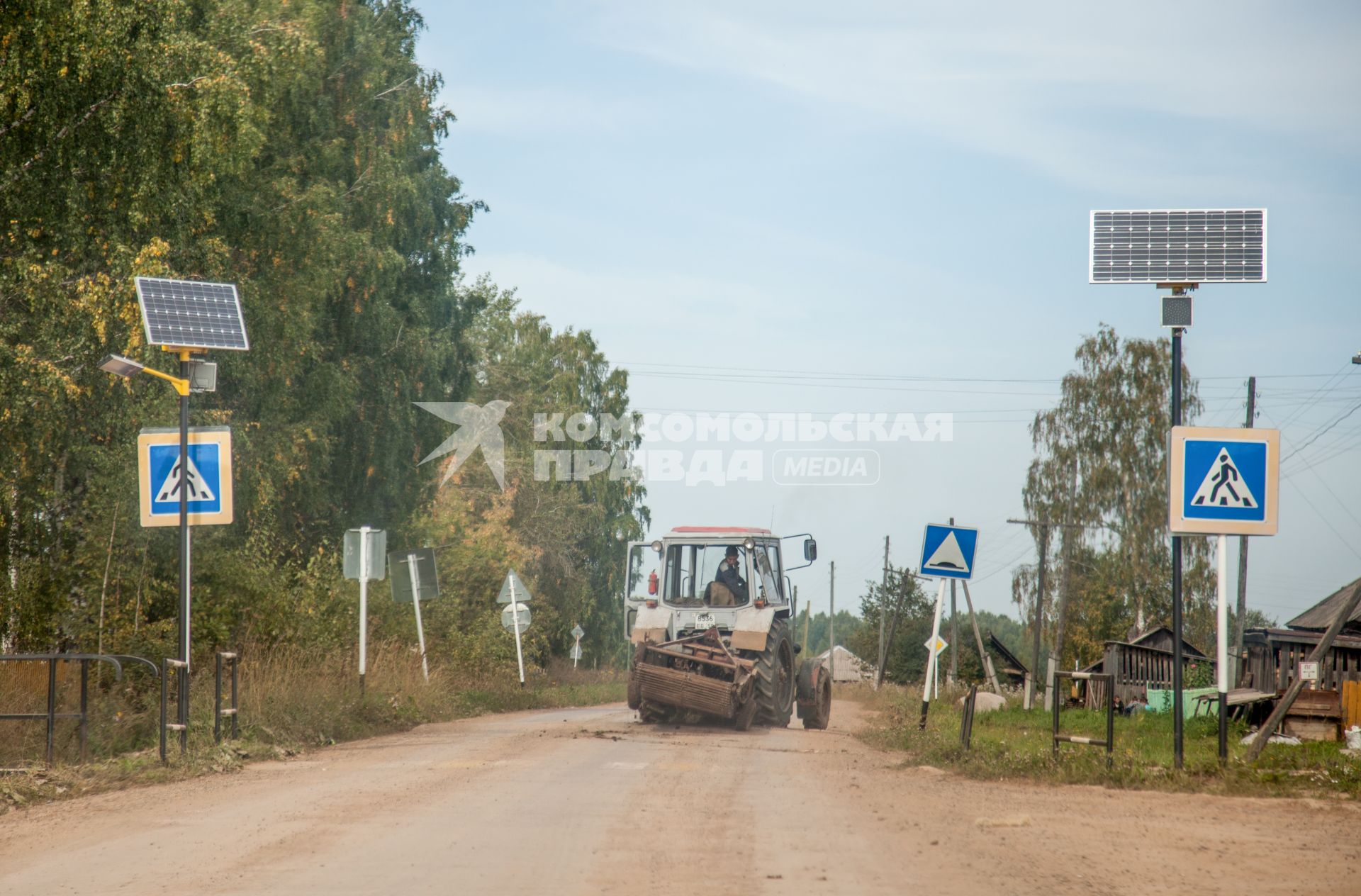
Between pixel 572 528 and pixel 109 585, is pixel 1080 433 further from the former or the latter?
pixel 109 585

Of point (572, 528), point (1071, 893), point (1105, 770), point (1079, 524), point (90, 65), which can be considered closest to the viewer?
point (1071, 893)

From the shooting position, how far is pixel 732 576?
1984 centimetres

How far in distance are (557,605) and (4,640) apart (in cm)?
3973

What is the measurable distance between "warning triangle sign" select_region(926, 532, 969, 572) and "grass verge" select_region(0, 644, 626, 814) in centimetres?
772

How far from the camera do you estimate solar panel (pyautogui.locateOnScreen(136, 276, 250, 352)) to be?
13.7 m

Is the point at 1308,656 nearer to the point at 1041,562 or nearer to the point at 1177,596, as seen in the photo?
the point at 1177,596

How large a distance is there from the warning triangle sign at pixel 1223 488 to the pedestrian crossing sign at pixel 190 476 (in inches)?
369

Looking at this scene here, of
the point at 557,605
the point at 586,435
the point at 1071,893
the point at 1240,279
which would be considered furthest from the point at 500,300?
the point at 1071,893

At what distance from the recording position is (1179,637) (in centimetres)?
1260

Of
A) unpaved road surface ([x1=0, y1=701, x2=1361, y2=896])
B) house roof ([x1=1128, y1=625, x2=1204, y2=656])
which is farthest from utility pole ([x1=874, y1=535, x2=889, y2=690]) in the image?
unpaved road surface ([x1=0, y1=701, x2=1361, y2=896])

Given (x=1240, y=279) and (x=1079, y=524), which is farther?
(x=1079, y=524)

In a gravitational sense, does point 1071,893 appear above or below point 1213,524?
below

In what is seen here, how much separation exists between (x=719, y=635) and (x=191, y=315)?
28.5 ft

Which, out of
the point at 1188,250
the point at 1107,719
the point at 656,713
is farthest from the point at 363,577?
the point at 1188,250
